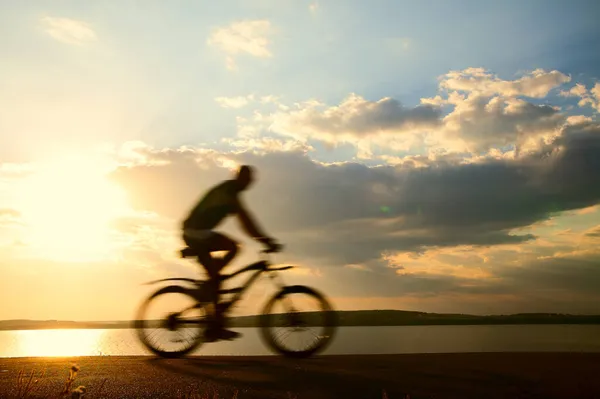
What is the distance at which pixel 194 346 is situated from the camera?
8398 mm

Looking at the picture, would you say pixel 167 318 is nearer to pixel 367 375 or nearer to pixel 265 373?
pixel 265 373

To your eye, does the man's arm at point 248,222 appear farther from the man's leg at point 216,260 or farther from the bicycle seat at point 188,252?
the bicycle seat at point 188,252

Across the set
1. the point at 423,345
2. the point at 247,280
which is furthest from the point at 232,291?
the point at 423,345

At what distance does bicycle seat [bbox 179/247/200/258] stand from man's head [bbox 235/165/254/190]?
1.20 meters

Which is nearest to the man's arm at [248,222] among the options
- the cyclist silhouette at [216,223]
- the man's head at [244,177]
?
the cyclist silhouette at [216,223]

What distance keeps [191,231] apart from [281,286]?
67.2 inches

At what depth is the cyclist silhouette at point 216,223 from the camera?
7.82m

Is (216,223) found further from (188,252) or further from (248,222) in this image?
(188,252)

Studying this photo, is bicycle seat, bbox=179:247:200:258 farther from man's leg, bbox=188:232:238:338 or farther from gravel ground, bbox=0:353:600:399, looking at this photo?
gravel ground, bbox=0:353:600:399

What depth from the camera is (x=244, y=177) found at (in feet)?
25.9

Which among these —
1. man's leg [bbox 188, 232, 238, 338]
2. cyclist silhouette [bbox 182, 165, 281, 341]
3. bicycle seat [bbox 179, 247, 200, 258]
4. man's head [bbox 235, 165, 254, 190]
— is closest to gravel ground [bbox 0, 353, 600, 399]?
man's leg [bbox 188, 232, 238, 338]

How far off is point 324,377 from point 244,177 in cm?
341

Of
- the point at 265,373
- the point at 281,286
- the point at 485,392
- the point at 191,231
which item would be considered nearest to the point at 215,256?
the point at 191,231

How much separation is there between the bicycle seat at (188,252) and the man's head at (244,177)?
120cm
